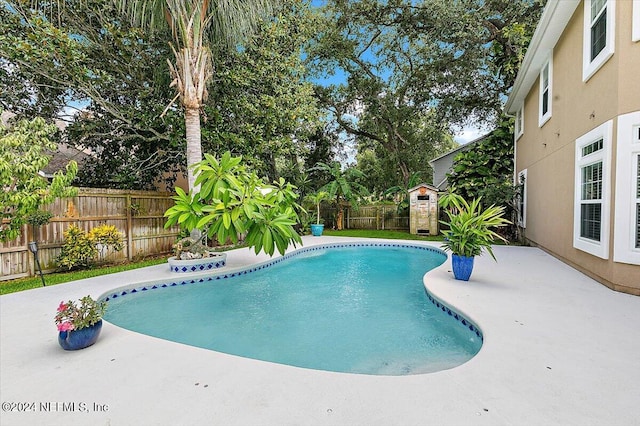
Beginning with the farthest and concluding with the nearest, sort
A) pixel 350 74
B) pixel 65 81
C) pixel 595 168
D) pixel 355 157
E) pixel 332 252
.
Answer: pixel 355 157, pixel 350 74, pixel 332 252, pixel 65 81, pixel 595 168

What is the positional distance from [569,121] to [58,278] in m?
11.7

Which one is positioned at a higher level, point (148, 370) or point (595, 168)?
point (595, 168)

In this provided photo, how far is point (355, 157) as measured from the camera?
26.6 meters

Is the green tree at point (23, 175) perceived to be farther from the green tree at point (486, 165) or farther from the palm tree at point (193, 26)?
the green tree at point (486, 165)

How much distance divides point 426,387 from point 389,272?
576 centimetres

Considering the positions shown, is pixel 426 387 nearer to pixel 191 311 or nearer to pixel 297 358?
pixel 297 358

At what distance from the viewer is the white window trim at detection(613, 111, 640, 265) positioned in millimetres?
4625

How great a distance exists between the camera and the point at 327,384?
2.47m

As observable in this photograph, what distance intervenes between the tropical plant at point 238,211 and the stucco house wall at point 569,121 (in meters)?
5.47

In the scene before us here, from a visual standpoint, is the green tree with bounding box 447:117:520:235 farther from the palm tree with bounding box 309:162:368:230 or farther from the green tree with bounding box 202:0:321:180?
the green tree with bounding box 202:0:321:180

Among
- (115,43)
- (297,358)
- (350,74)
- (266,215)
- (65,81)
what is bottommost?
(297,358)

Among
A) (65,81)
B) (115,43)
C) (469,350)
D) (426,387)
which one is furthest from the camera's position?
(115,43)

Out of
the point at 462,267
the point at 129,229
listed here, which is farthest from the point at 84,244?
the point at 462,267

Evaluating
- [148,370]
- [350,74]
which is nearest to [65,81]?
[148,370]
